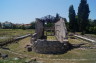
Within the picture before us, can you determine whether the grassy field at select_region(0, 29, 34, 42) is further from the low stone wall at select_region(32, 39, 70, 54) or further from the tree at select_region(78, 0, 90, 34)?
the tree at select_region(78, 0, 90, 34)

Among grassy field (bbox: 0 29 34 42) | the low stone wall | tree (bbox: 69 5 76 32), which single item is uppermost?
tree (bbox: 69 5 76 32)

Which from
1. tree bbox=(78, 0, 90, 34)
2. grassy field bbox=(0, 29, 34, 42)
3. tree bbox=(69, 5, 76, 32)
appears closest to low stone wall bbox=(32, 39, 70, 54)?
grassy field bbox=(0, 29, 34, 42)

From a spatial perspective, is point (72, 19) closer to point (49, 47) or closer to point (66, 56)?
point (49, 47)

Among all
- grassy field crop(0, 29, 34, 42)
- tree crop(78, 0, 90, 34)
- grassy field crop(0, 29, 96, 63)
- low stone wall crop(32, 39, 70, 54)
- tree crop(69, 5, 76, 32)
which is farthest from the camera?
tree crop(69, 5, 76, 32)

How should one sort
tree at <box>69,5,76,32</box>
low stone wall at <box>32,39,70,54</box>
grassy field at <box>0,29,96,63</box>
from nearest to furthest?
grassy field at <box>0,29,96,63</box> < low stone wall at <box>32,39,70,54</box> < tree at <box>69,5,76,32</box>

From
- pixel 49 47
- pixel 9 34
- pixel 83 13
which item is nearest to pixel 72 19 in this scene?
pixel 83 13

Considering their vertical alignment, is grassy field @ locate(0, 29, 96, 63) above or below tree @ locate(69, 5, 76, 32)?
below

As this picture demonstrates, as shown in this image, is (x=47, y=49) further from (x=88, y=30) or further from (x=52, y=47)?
(x=88, y=30)

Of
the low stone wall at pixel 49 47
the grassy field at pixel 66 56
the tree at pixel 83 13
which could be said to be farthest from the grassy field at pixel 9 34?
the tree at pixel 83 13

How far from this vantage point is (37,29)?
40656 millimetres

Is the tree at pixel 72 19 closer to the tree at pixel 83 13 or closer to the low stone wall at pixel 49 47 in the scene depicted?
the tree at pixel 83 13

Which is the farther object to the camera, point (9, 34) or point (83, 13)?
point (9, 34)

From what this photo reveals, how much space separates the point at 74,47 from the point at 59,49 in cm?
288

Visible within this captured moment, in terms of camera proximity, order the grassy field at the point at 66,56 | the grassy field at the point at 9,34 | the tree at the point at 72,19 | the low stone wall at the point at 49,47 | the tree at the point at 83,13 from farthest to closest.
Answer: the tree at the point at 72,19 < the tree at the point at 83,13 < the grassy field at the point at 9,34 < the low stone wall at the point at 49,47 < the grassy field at the point at 66,56
